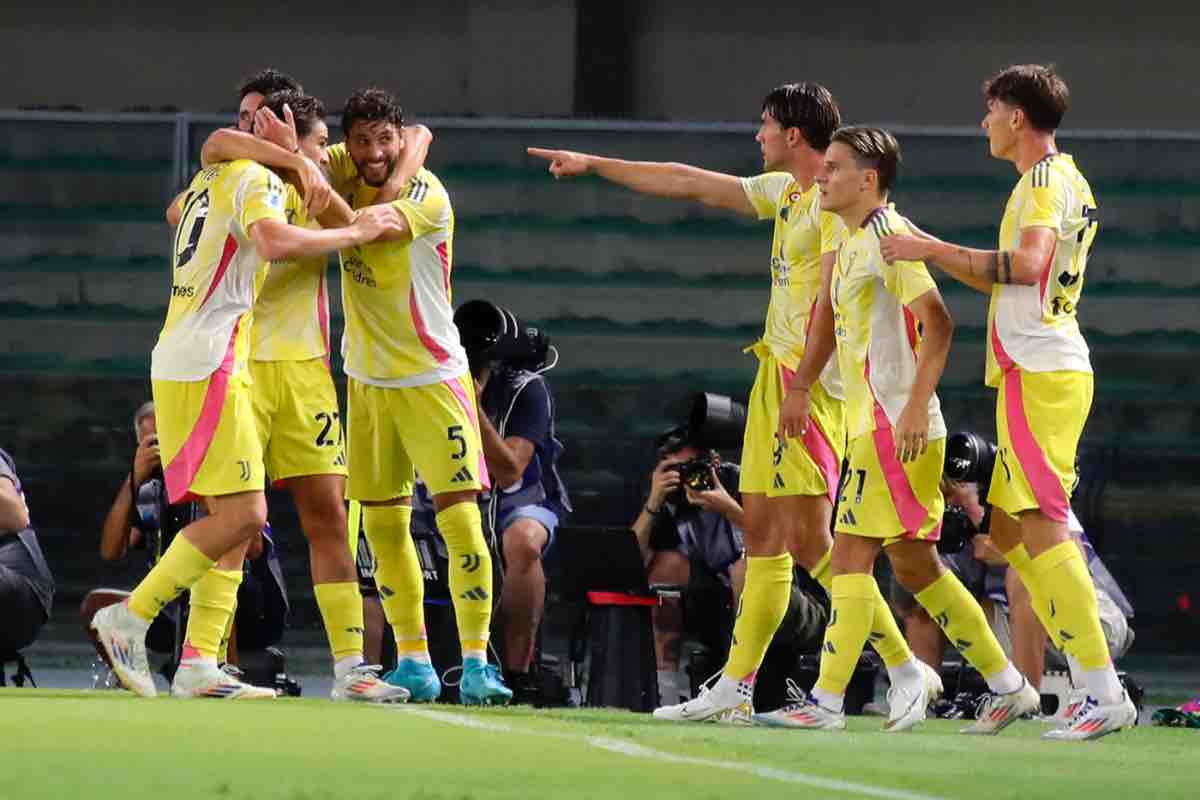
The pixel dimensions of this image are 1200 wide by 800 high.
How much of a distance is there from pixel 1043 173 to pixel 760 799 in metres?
2.85

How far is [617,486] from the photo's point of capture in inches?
442

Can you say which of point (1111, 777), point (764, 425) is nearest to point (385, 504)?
point (764, 425)

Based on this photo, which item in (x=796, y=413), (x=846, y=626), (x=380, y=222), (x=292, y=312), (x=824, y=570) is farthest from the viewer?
(x=292, y=312)

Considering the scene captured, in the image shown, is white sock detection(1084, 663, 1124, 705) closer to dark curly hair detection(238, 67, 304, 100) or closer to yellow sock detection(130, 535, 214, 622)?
yellow sock detection(130, 535, 214, 622)

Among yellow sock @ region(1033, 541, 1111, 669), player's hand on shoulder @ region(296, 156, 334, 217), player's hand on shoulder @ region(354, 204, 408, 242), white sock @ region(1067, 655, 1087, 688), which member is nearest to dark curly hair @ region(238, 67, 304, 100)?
player's hand on shoulder @ region(296, 156, 334, 217)

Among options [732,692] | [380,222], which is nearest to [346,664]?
[732,692]

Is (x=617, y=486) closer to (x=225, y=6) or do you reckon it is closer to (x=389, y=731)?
(x=225, y=6)

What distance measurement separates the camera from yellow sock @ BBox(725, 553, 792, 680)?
723 cm

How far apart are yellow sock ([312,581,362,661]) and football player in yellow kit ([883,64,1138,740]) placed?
2.10m

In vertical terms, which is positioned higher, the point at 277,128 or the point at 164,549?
the point at 277,128

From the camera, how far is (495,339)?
9.27 metres

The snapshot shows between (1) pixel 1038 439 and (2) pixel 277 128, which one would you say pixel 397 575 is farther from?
(1) pixel 1038 439

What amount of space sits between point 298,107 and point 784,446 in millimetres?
1879

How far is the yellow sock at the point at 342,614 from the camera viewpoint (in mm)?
7562
